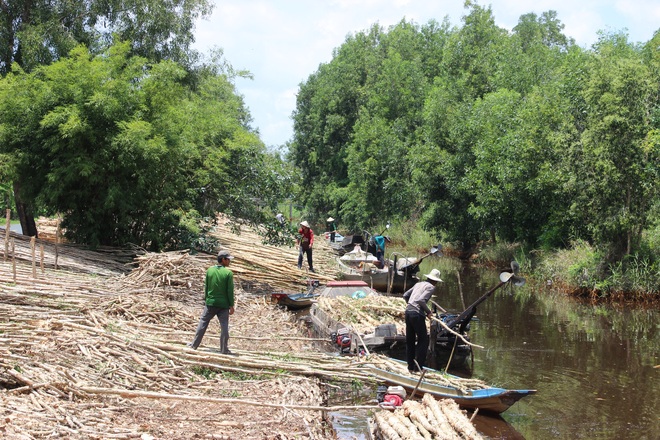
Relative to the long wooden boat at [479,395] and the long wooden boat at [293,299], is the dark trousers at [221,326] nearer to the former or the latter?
the long wooden boat at [479,395]

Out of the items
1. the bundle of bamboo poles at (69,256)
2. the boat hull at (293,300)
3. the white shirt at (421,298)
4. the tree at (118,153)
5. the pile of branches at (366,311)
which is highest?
the tree at (118,153)

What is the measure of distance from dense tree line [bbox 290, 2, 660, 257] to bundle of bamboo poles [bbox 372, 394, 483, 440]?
1488 cm

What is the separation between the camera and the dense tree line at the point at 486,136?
22.6m

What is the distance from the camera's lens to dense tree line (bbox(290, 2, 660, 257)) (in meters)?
22.6

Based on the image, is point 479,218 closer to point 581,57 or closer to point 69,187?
point 581,57

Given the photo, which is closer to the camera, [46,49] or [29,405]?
[29,405]

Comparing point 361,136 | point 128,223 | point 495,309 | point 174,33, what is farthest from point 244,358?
point 361,136

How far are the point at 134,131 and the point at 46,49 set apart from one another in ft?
21.9

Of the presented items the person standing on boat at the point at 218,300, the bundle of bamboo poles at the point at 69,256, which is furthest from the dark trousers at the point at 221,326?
the bundle of bamboo poles at the point at 69,256

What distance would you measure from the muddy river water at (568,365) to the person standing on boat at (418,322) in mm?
1345

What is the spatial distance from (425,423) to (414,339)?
374cm

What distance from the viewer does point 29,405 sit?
778cm

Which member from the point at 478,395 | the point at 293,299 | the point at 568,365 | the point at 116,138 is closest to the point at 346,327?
the point at 478,395

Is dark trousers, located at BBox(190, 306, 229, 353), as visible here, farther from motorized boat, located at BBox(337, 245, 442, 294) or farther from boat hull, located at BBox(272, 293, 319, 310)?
motorized boat, located at BBox(337, 245, 442, 294)
